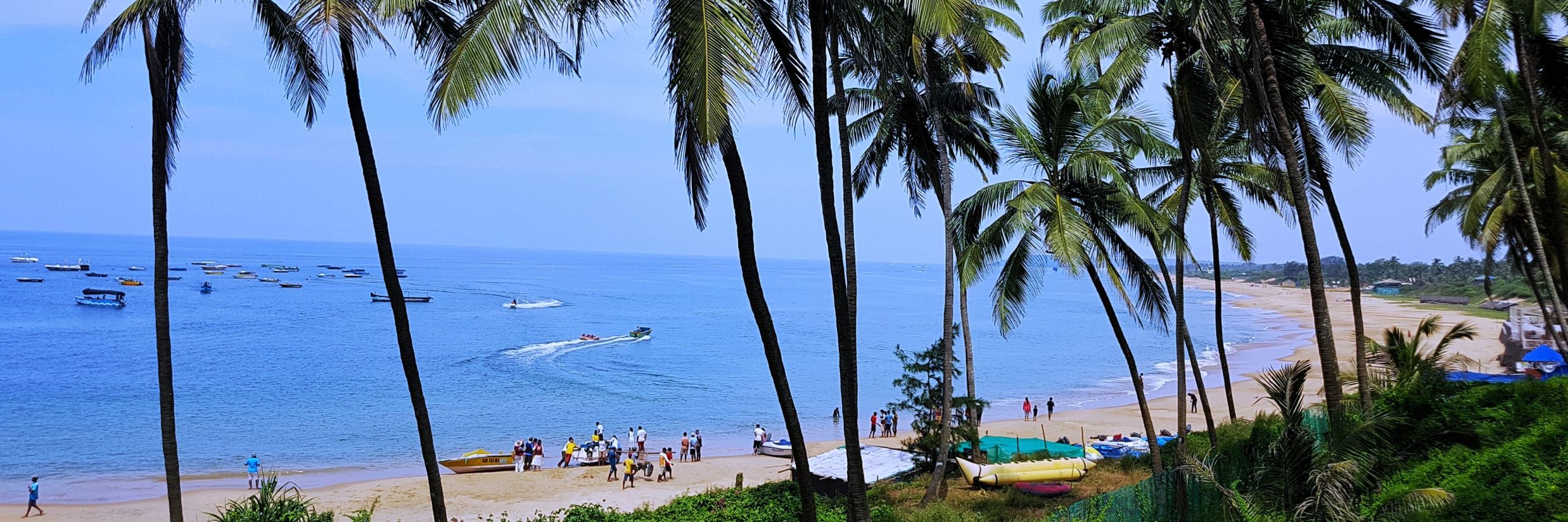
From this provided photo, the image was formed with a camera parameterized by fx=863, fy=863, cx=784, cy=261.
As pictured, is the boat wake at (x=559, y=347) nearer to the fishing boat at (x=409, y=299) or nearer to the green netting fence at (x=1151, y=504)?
the fishing boat at (x=409, y=299)

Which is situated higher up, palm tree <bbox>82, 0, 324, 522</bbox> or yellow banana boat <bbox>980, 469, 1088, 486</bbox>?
palm tree <bbox>82, 0, 324, 522</bbox>

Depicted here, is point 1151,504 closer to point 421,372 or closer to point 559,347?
point 421,372

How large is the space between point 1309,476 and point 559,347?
57.8m

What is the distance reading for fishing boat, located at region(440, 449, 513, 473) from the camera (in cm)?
2747

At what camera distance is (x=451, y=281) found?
13750 cm

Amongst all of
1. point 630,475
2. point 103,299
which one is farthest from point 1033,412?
point 103,299

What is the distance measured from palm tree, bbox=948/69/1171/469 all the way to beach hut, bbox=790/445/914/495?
16.3ft

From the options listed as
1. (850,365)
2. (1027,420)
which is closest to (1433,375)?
(850,365)

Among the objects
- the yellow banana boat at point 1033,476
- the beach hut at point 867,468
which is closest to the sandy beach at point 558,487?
the yellow banana boat at point 1033,476

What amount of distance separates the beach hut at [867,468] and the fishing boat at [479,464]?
518 inches

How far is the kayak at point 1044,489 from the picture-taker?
1562 cm

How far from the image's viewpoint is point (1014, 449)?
20859mm

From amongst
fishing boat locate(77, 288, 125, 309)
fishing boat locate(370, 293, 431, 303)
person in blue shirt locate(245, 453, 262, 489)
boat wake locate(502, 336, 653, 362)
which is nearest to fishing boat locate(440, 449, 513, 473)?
person in blue shirt locate(245, 453, 262, 489)

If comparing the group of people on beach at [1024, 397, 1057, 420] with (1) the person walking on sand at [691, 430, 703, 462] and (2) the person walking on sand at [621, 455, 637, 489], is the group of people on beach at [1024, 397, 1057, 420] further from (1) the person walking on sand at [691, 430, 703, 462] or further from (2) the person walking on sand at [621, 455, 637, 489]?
(2) the person walking on sand at [621, 455, 637, 489]
